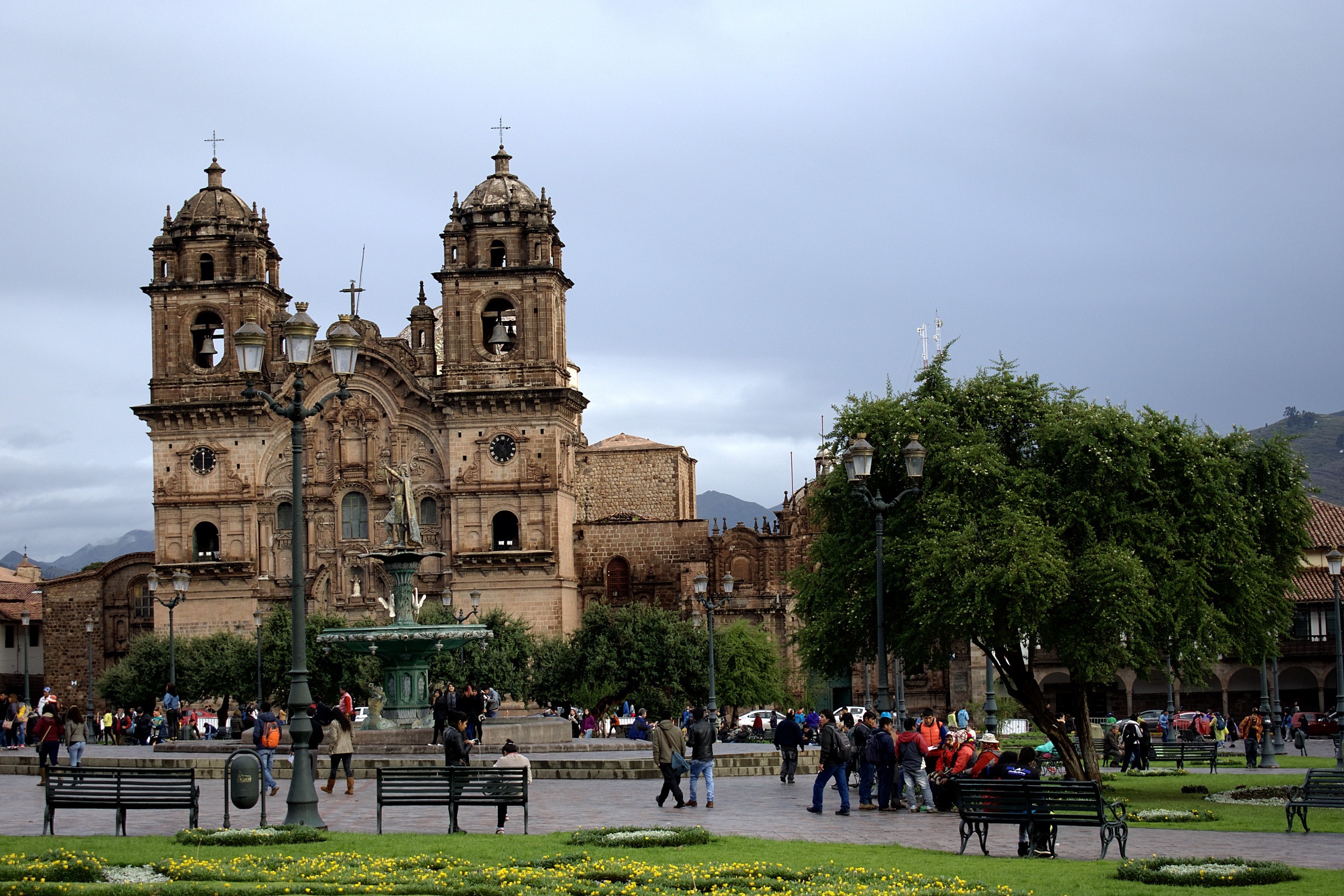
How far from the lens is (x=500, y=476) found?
60719 mm

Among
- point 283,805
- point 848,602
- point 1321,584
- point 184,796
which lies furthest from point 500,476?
point 184,796

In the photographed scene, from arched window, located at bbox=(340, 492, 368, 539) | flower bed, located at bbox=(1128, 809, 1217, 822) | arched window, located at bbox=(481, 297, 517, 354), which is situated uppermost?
arched window, located at bbox=(481, 297, 517, 354)

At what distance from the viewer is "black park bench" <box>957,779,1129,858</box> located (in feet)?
52.4

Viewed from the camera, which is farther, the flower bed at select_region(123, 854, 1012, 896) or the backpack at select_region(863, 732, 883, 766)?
the backpack at select_region(863, 732, 883, 766)

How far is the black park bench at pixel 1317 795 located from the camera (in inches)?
733

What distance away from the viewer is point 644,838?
16.8 metres

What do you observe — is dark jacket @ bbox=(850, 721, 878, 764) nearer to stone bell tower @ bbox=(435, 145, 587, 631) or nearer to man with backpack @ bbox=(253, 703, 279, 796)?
man with backpack @ bbox=(253, 703, 279, 796)

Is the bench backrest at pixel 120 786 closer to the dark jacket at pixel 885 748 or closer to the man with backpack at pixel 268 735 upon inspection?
the man with backpack at pixel 268 735

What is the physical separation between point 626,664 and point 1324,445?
138017mm

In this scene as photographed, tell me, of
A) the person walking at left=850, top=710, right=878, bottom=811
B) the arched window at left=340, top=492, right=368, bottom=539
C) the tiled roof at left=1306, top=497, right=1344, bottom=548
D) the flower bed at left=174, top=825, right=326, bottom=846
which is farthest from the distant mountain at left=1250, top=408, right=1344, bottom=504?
the flower bed at left=174, top=825, right=326, bottom=846

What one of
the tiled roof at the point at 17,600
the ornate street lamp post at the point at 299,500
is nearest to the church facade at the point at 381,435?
the tiled roof at the point at 17,600

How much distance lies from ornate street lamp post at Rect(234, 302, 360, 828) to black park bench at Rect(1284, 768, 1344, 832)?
1032 cm

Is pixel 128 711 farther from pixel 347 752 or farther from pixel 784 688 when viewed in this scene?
pixel 347 752

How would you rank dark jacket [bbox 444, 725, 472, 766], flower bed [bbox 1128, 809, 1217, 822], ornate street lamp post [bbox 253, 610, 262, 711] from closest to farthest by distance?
flower bed [bbox 1128, 809, 1217, 822] < dark jacket [bbox 444, 725, 472, 766] < ornate street lamp post [bbox 253, 610, 262, 711]
